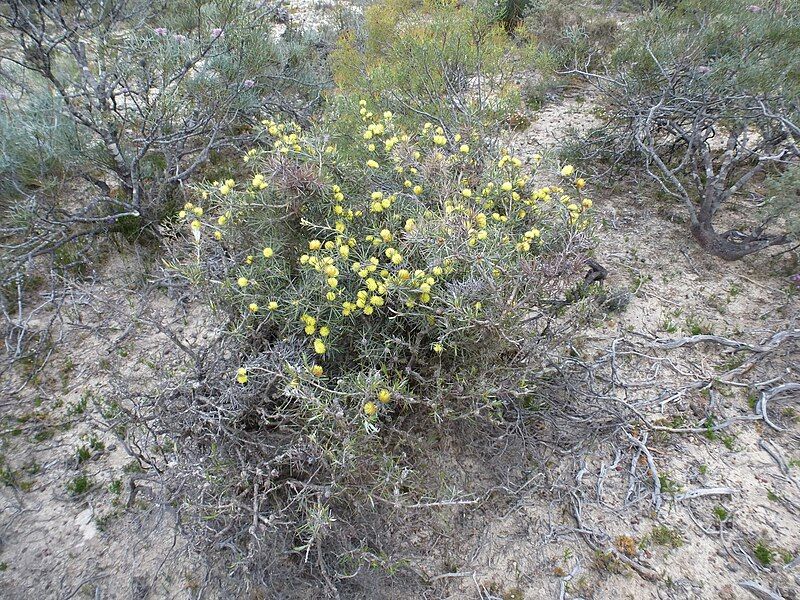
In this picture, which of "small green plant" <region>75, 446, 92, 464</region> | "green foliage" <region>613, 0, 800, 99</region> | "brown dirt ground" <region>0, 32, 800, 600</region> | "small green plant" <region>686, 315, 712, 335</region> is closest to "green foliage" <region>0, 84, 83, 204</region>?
"brown dirt ground" <region>0, 32, 800, 600</region>

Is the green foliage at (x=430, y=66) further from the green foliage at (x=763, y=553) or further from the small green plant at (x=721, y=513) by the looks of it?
the green foliage at (x=763, y=553)

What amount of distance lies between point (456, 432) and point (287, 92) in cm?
473

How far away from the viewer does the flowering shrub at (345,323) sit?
1.83 meters

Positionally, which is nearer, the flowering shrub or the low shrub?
the flowering shrub

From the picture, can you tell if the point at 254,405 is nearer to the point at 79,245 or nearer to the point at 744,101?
the point at 79,245

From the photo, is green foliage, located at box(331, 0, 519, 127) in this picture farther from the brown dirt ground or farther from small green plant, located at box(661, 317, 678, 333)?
the brown dirt ground

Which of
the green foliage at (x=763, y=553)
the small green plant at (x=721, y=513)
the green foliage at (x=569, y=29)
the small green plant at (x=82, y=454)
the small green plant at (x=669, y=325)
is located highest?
the green foliage at (x=569, y=29)

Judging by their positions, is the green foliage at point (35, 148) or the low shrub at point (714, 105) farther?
the green foliage at point (35, 148)

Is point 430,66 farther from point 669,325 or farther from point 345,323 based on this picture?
point 345,323

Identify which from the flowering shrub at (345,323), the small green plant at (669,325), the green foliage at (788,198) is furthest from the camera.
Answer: the small green plant at (669,325)

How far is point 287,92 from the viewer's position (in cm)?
557

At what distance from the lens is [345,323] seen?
207 centimetres

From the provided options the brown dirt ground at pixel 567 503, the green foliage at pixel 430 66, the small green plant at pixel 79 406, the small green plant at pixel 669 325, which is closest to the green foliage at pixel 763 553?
the brown dirt ground at pixel 567 503

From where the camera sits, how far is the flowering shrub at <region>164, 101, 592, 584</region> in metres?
1.83
